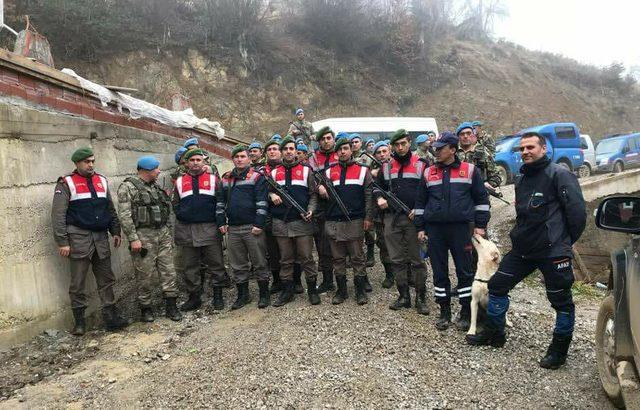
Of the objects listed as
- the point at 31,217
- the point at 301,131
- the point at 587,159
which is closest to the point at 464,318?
the point at 31,217

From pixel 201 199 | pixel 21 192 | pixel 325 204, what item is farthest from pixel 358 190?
pixel 21 192

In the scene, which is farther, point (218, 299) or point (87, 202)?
point (218, 299)

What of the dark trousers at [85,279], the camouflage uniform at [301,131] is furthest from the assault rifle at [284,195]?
the camouflage uniform at [301,131]

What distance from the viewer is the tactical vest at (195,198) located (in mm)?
5012

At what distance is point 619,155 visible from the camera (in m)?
16.0

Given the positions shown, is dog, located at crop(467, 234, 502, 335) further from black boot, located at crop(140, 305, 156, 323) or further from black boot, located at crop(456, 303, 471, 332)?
black boot, located at crop(140, 305, 156, 323)

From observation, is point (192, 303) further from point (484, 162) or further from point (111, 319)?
point (484, 162)

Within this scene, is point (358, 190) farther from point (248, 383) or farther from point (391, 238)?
point (248, 383)

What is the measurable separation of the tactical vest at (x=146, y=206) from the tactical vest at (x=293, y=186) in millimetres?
1255

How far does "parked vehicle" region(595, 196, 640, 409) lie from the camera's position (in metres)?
2.31

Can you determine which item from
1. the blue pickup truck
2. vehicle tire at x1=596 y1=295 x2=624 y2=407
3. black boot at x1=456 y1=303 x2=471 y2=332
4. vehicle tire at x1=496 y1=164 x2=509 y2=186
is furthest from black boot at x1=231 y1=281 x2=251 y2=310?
the blue pickup truck

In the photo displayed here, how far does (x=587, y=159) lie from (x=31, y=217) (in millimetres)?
16692

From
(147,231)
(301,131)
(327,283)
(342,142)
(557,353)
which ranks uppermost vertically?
(301,131)

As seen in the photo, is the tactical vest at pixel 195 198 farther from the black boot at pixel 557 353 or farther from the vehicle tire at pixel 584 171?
the vehicle tire at pixel 584 171
